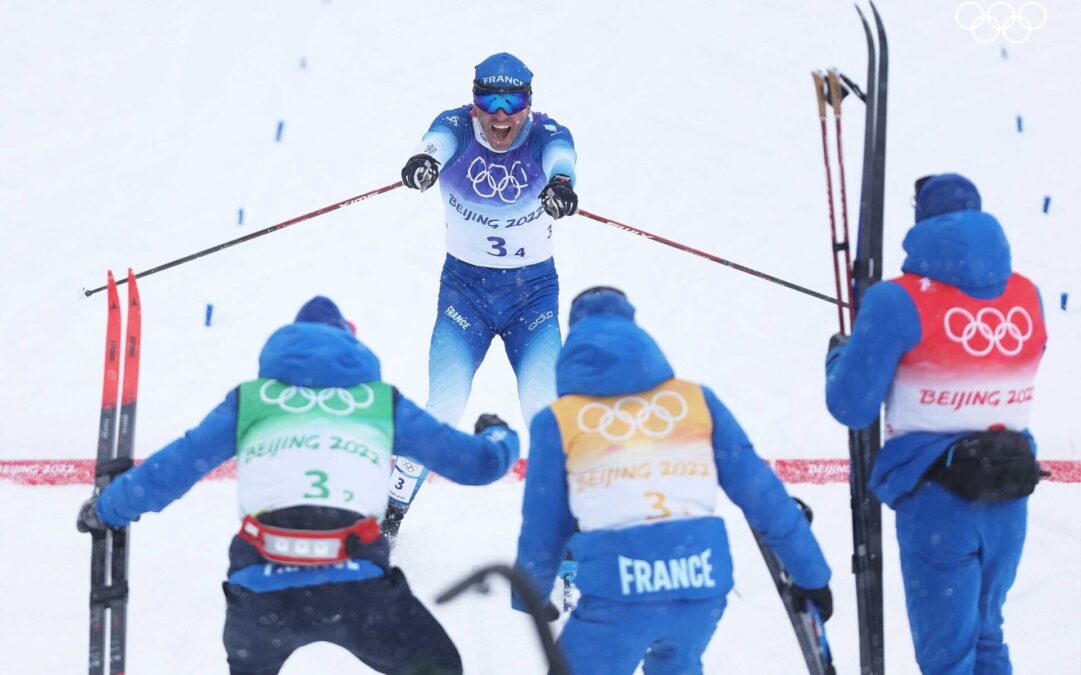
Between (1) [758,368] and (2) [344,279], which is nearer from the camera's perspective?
(1) [758,368]

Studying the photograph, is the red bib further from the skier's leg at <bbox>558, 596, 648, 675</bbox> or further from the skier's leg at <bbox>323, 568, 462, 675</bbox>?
the skier's leg at <bbox>323, 568, 462, 675</bbox>

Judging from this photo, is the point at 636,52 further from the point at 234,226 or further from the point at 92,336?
the point at 92,336

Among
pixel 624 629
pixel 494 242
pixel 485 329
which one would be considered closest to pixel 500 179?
pixel 494 242

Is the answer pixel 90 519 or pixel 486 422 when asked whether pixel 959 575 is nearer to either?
pixel 486 422

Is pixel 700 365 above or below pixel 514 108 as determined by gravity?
below

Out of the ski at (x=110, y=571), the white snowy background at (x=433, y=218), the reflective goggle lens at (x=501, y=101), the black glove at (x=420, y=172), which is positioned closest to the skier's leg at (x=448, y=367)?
the white snowy background at (x=433, y=218)

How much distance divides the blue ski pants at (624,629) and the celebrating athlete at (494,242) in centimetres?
235

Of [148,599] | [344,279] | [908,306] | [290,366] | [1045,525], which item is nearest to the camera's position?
[290,366]

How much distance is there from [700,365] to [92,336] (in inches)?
165

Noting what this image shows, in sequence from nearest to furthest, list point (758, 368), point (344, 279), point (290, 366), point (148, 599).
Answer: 1. point (290, 366)
2. point (148, 599)
3. point (758, 368)
4. point (344, 279)

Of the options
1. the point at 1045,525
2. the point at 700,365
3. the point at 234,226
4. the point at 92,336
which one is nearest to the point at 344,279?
the point at 234,226

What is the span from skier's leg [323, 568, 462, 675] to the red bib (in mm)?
1653

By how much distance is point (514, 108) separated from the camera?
19.1ft

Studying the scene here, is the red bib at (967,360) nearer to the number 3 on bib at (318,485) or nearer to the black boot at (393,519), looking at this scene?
the number 3 on bib at (318,485)
